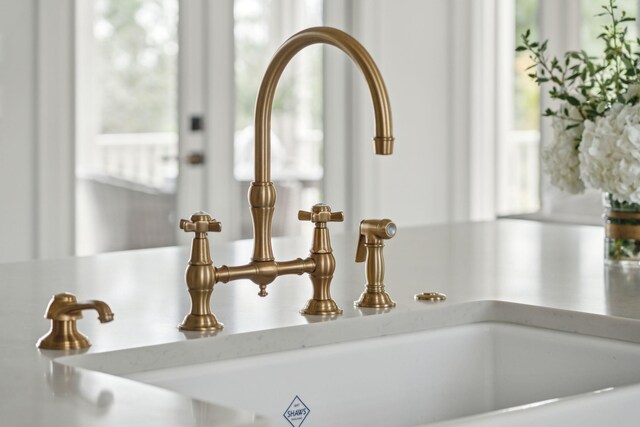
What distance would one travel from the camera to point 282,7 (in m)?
4.70

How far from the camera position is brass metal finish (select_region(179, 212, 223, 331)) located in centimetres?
115

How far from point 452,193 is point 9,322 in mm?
4236

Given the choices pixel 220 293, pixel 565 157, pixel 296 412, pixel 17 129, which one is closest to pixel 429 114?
pixel 17 129

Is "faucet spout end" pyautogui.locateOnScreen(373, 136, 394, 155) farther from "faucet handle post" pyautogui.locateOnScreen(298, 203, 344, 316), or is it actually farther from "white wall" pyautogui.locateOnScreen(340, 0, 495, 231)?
"white wall" pyautogui.locateOnScreen(340, 0, 495, 231)

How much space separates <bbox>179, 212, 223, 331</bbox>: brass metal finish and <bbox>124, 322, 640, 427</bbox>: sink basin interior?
0.18ft

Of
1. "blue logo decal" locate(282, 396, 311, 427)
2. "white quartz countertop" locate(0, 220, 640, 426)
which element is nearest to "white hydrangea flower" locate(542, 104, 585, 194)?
"white quartz countertop" locate(0, 220, 640, 426)

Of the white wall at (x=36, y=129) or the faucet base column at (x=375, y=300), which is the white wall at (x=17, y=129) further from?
the faucet base column at (x=375, y=300)

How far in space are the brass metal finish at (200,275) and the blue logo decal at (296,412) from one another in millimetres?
142

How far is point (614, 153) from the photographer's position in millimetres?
1549

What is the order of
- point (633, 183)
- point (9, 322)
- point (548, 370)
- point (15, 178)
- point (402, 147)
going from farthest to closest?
point (402, 147) < point (15, 178) < point (633, 183) < point (548, 370) < point (9, 322)

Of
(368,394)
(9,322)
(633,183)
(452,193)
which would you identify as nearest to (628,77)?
(633,183)

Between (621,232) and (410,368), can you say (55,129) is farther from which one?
(410,368)

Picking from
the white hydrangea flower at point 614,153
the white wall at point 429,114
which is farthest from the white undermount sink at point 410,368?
the white wall at point 429,114

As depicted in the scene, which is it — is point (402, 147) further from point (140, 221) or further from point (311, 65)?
point (140, 221)
